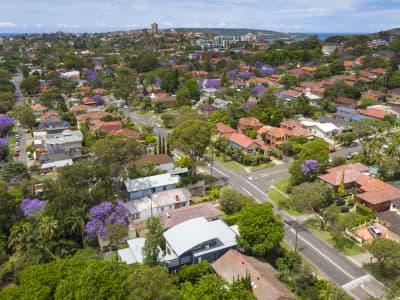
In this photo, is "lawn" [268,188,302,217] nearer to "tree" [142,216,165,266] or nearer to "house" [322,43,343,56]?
"tree" [142,216,165,266]

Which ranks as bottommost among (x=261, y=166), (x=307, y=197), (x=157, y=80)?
(x=261, y=166)

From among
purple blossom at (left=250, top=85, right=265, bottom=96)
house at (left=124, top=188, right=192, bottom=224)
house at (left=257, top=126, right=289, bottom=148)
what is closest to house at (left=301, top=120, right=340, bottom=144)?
house at (left=257, top=126, right=289, bottom=148)

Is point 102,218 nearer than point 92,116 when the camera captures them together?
Yes

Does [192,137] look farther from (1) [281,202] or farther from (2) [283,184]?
(2) [283,184]

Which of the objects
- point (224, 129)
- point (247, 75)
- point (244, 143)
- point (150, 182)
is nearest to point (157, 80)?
point (247, 75)

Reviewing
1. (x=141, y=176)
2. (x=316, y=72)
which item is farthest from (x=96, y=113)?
(x=316, y=72)

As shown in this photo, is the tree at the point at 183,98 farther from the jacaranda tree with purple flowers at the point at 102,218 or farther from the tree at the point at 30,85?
the jacaranda tree with purple flowers at the point at 102,218
